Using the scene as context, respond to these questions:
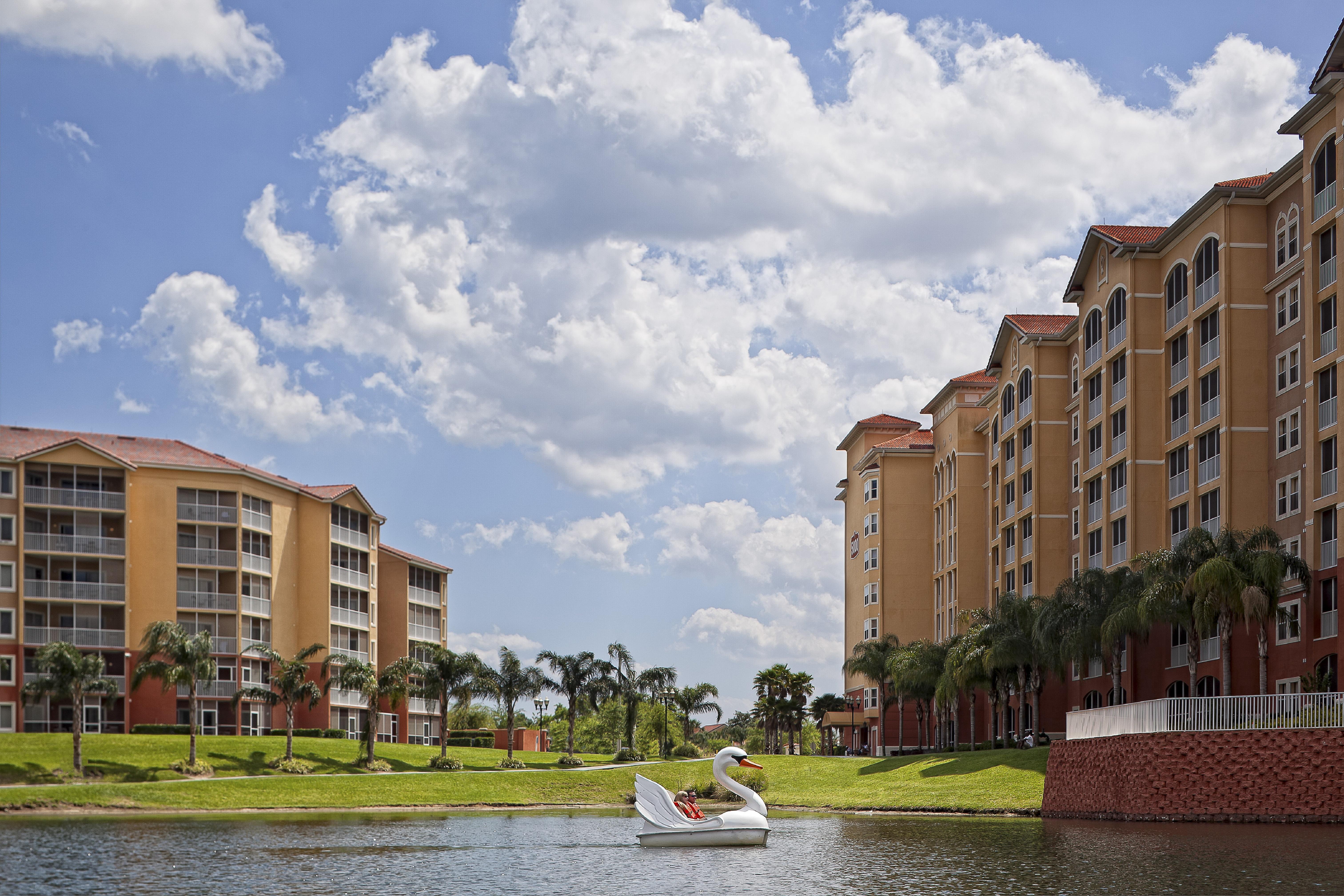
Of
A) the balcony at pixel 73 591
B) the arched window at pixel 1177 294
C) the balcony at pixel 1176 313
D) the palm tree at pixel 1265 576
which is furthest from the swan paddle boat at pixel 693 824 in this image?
the balcony at pixel 73 591

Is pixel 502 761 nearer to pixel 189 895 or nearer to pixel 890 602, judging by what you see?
pixel 890 602

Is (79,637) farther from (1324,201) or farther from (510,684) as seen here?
(1324,201)

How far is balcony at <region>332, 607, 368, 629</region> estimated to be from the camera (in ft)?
344

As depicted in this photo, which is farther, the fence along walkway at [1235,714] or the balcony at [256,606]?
the balcony at [256,606]

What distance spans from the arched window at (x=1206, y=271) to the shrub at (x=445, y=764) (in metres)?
49.6

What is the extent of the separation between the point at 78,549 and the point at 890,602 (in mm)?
64818

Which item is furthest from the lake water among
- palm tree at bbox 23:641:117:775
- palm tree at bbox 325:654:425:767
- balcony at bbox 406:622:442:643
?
balcony at bbox 406:622:442:643

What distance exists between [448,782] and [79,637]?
107ft

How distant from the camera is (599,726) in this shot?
17388cm

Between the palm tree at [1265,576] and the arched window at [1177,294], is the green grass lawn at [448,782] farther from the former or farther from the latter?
the arched window at [1177,294]

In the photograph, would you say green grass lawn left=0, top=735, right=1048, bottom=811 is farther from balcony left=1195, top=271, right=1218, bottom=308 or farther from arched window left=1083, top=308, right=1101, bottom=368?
arched window left=1083, top=308, right=1101, bottom=368

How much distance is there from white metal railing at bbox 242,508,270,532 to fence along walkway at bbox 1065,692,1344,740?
6700 centimetres

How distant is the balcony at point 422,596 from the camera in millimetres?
119875

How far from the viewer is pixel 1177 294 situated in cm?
7088
